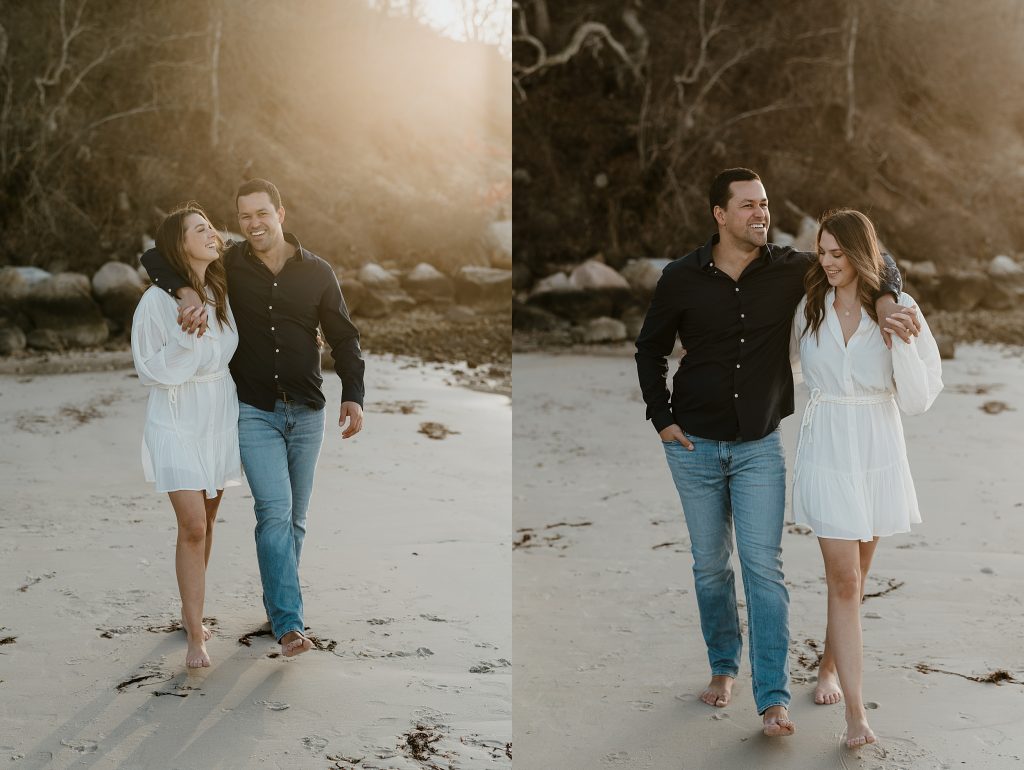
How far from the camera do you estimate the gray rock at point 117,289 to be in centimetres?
1357

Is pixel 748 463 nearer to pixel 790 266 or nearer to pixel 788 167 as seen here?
pixel 790 266

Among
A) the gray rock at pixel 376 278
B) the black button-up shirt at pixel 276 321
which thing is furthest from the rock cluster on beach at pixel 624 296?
the black button-up shirt at pixel 276 321

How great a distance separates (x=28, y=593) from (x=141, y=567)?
496 mm

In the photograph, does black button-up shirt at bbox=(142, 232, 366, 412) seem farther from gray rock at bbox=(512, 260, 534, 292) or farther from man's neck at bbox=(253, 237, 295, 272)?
gray rock at bbox=(512, 260, 534, 292)

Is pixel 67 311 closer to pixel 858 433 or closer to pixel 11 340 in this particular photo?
pixel 11 340

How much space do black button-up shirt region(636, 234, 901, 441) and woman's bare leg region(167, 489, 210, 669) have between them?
1.42 m

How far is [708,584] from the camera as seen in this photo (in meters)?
3.34

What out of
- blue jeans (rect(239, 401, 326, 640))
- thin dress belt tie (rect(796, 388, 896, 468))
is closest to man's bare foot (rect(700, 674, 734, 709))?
thin dress belt tie (rect(796, 388, 896, 468))

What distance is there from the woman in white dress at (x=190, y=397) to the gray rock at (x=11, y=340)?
936 cm

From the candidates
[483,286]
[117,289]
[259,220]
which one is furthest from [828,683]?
[483,286]

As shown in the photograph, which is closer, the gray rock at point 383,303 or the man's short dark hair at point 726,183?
the man's short dark hair at point 726,183

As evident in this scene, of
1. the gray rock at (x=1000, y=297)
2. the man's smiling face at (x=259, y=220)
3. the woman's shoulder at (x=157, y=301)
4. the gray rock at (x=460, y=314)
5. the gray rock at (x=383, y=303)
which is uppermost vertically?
the man's smiling face at (x=259, y=220)

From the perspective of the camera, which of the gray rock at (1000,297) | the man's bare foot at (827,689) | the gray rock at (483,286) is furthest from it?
the gray rock at (483,286)

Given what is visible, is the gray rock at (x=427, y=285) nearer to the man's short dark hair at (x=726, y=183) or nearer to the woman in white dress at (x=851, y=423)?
the man's short dark hair at (x=726, y=183)
